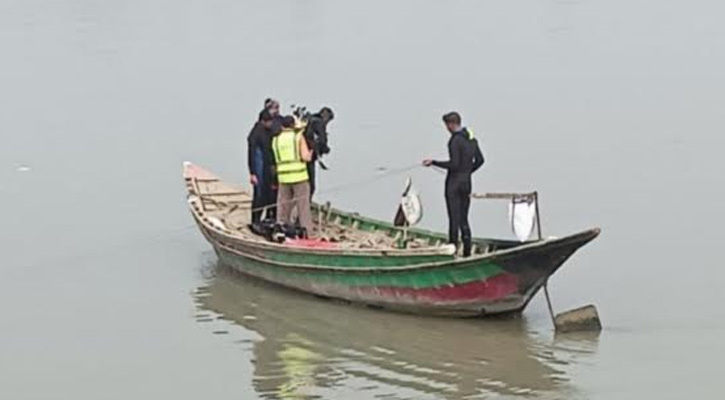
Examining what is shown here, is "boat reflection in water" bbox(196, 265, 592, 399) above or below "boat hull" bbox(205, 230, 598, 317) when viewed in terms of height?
below

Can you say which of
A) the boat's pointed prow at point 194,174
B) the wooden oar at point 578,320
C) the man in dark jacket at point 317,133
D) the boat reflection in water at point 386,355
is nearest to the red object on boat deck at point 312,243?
the boat reflection in water at point 386,355

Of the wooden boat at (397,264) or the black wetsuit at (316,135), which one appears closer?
the wooden boat at (397,264)

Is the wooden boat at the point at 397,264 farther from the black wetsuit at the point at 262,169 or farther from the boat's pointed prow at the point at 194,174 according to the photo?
the boat's pointed prow at the point at 194,174

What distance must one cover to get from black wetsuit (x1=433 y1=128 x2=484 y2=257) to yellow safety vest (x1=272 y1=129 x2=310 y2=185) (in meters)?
2.42

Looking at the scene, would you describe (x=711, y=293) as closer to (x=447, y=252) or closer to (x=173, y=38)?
(x=447, y=252)

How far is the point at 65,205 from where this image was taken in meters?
23.9

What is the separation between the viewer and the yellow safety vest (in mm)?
17656

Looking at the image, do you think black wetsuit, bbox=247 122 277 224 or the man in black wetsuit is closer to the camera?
the man in black wetsuit

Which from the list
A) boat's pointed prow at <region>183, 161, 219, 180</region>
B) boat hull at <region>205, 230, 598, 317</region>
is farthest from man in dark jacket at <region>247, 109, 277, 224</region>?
boat's pointed prow at <region>183, 161, 219, 180</region>

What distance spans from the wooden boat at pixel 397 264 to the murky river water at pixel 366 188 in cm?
25

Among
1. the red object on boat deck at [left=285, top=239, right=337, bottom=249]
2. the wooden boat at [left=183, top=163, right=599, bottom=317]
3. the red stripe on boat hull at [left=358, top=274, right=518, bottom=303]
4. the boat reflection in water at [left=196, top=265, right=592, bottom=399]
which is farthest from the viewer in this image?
the red object on boat deck at [left=285, top=239, right=337, bottom=249]

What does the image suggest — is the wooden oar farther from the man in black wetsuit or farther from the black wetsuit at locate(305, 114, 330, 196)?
the black wetsuit at locate(305, 114, 330, 196)

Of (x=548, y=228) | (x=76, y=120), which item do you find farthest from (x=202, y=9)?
(x=548, y=228)

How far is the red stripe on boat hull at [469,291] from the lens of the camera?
15.5 meters
